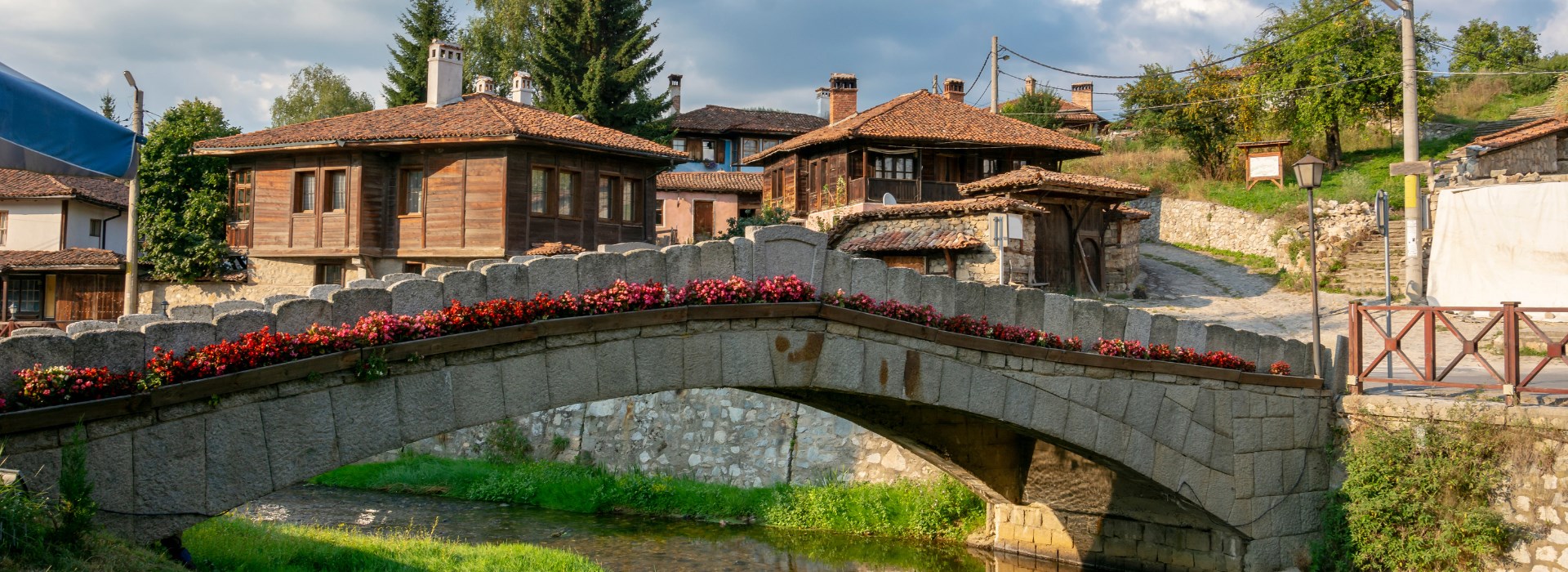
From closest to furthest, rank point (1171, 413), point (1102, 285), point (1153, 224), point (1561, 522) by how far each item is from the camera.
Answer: point (1561, 522) → point (1171, 413) → point (1102, 285) → point (1153, 224)

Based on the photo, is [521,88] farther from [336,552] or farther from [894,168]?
[336,552]

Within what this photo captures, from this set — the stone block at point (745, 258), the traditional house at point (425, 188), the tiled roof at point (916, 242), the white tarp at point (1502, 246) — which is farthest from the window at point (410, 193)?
the white tarp at point (1502, 246)

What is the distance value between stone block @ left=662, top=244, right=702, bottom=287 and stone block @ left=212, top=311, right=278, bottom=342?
272 centimetres

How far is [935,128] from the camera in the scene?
94.6 feet

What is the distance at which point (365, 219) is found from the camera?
74.3 ft

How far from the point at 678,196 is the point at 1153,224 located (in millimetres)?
15401

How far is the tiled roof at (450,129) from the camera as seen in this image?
2166 centimetres

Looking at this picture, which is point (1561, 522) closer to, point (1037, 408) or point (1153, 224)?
point (1037, 408)

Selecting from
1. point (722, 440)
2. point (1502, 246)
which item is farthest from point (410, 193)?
point (1502, 246)

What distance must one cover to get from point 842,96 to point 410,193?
16.1 metres

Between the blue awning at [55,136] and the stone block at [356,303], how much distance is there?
1.63 meters

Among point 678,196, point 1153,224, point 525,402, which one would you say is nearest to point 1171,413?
point 525,402

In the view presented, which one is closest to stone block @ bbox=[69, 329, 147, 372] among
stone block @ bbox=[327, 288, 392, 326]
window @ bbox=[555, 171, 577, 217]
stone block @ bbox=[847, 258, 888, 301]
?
stone block @ bbox=[327, 288, 392, 326]

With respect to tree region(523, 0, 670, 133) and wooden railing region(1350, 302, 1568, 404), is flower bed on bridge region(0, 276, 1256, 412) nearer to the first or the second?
wooden railing region(1350, 302, 1568, 404)
